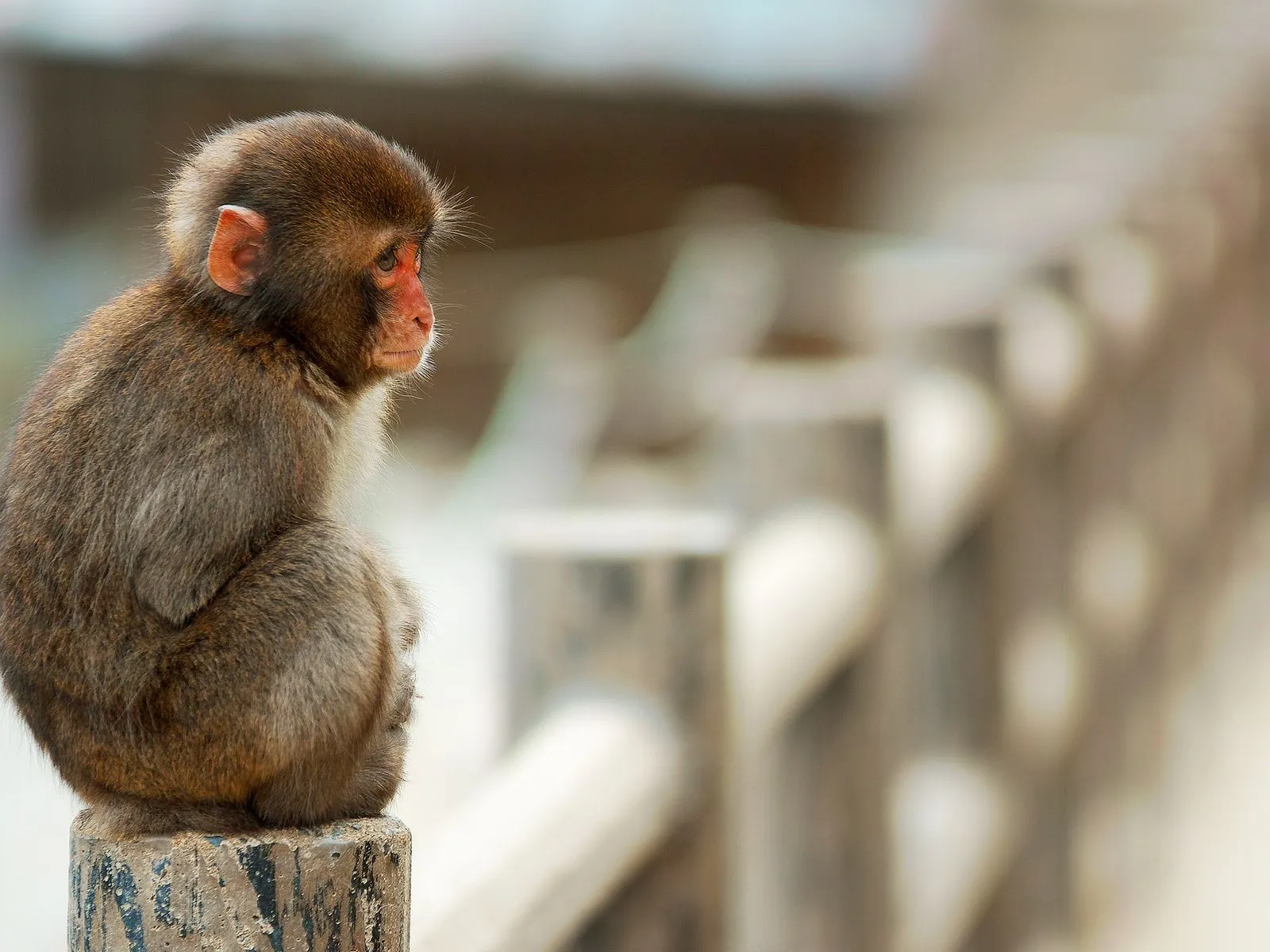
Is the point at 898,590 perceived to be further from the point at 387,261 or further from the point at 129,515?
the point at 129,515

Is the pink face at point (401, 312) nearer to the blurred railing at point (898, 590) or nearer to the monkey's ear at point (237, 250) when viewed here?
the monkey's ear at point (237, 250)

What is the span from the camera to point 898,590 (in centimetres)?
256

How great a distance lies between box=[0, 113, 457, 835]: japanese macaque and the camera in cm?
125

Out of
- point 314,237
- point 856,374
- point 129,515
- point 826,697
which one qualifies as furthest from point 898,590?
point 129,515

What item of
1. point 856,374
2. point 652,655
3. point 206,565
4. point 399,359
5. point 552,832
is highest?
point 856,374

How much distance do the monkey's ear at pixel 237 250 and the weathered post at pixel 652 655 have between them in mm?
716

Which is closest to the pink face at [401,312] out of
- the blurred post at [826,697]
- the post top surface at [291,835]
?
the post top surface at [291,835]

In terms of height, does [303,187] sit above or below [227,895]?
above

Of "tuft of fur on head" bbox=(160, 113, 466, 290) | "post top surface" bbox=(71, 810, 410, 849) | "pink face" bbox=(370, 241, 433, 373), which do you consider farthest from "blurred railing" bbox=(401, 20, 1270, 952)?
"tuft of fur on head" bbox=(160, 113, 466, 290)

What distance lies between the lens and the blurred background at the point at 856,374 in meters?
2.51

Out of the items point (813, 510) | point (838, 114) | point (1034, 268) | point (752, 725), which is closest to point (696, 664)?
point (752, 725)

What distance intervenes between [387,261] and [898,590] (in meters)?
1.35

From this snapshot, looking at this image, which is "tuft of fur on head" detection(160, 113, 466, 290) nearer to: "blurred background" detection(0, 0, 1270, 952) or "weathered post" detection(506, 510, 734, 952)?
"blurred background" detection(0, 0, 1270, 952)

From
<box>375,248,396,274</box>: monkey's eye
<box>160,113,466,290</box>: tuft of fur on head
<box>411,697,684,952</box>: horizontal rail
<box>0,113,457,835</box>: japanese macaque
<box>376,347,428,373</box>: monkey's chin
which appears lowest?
<box>411,697,684,952</box>: horizontal rail
